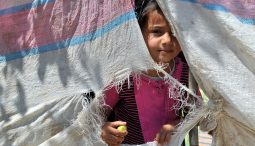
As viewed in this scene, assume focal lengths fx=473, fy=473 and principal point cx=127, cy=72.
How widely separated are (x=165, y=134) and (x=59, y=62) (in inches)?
20.5

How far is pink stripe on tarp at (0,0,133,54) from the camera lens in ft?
5.89

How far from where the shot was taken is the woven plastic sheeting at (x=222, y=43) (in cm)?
171

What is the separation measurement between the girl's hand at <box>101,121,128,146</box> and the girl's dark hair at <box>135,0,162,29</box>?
0.43 m

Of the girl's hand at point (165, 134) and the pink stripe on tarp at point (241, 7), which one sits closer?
the pink stripe on tarp at point (241, 7)

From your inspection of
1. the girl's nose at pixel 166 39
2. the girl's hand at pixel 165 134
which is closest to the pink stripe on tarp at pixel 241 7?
the girl's nose at pixel 166 39

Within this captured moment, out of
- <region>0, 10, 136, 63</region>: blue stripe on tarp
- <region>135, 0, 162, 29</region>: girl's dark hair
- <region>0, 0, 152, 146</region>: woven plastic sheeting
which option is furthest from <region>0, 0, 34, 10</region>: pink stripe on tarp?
<region>135, 0, 162, 29</region>: girl's dark hair

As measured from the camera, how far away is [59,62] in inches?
72.0

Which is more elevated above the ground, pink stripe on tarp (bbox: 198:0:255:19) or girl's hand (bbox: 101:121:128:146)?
pink stripe on tarp (bbox: 198:0:255:19)

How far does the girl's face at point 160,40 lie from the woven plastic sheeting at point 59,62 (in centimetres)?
14

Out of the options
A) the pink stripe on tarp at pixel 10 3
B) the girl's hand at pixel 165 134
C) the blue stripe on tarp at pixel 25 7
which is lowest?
the girl's hand at pixel 165 134

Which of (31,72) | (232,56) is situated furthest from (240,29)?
(31,72)

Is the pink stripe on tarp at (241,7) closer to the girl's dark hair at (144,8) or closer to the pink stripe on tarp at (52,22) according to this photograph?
the girl's dark hair at (144,8)

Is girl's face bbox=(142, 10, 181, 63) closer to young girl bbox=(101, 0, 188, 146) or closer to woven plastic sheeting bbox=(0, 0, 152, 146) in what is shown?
young girl bbox=(101, 0, 188, 146)

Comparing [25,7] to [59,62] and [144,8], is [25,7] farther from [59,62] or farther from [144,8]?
[144,8]
